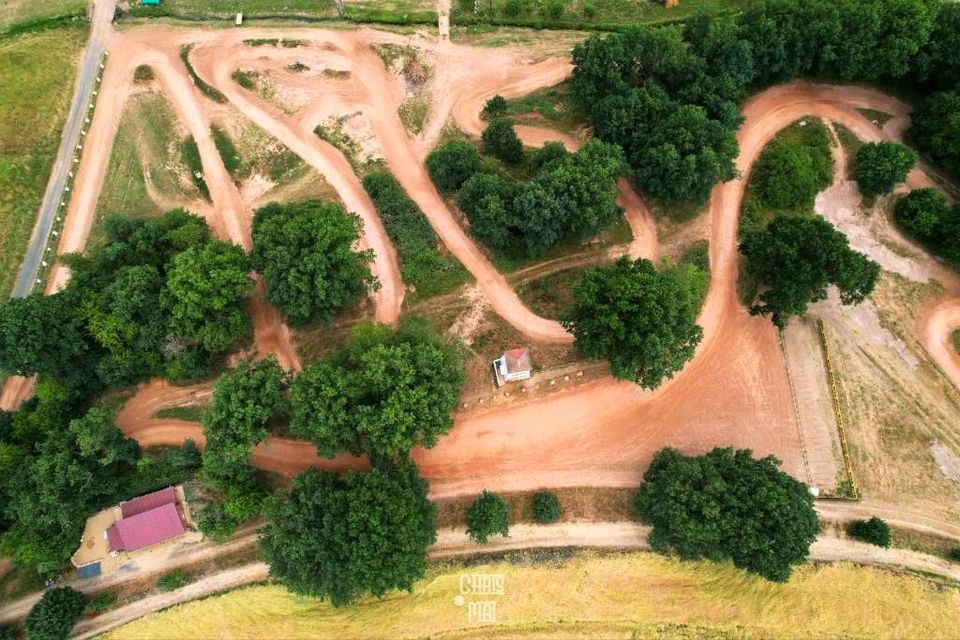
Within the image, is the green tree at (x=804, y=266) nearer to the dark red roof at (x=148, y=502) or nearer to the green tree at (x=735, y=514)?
the green tree at (x=735, y=514)

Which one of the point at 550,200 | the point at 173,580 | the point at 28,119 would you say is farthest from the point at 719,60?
the point at 28,119

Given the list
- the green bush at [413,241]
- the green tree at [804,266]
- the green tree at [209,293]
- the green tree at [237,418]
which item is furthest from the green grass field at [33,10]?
the green tree at [804,266]

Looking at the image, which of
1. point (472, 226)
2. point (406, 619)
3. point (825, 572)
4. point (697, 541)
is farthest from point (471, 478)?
point (825, 572)

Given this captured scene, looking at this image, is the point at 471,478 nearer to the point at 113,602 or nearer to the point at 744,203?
the point at 113,602

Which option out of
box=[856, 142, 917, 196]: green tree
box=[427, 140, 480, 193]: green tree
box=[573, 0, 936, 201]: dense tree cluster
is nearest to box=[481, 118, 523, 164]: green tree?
box=[427, 140, 480, 193]: green tree

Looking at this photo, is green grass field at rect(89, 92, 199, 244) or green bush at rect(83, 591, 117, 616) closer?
green bush at rect(83, 591, 117, 616)

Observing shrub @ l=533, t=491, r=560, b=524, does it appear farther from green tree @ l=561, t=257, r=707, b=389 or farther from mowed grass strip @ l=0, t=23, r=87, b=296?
mowed grass strip @ l=0, t=23, r=87, b=296
